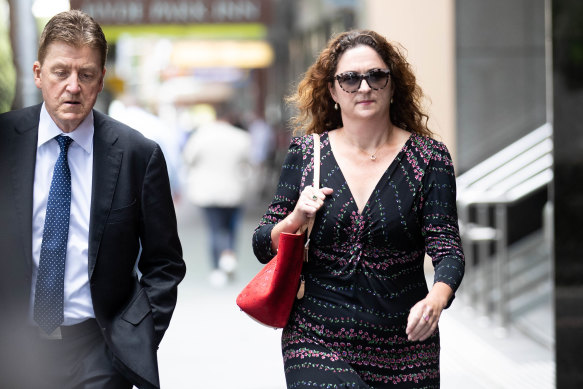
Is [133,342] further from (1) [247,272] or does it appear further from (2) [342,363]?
(1) [247,272]

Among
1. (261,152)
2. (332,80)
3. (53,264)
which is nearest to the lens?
(53,264)

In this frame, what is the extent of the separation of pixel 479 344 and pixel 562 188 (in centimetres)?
362

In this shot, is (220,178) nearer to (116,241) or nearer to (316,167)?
(316,167)

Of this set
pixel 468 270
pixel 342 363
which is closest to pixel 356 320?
pixel 342 363

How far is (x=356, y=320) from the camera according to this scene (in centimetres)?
366

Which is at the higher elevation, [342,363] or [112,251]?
[112,251]

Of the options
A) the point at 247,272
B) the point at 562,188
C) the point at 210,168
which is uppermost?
the point at 562,188

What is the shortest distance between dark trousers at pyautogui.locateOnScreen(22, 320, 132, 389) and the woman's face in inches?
47.3

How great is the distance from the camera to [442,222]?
370cm

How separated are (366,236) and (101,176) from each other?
0.94 meters

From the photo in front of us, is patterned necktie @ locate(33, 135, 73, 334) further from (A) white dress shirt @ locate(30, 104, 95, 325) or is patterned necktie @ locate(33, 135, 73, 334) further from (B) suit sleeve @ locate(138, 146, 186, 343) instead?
(B) suit sleeve @ locate(138, 146, 186, 343)

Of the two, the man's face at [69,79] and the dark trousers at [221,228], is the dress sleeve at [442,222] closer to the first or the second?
the man's face at [69,79]

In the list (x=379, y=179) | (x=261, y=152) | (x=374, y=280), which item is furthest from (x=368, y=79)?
(x=261, y=152)

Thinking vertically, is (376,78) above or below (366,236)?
above
